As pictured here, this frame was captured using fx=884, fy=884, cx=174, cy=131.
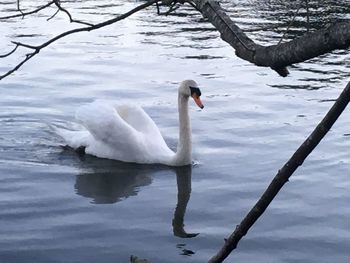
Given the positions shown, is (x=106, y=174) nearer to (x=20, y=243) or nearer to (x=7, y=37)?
(x=20, y=243)

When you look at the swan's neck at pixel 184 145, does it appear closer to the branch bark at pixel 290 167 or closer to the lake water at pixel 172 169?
the lake water at pixel 172 169

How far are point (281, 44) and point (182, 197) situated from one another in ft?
22.9

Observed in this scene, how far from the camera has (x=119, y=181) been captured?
416 inches

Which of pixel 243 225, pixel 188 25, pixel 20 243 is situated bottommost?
pixel 188 25

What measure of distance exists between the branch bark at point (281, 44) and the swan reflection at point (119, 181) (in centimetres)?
568

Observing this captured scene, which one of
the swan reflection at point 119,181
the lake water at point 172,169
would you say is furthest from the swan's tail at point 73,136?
the swan reflection at point 119,181

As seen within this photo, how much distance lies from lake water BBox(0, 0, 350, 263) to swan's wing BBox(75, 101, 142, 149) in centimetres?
32

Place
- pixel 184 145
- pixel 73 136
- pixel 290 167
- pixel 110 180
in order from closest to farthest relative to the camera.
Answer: pixel 290 167 → pixel 110 180 → pixel 184 145 → pixel 73 136

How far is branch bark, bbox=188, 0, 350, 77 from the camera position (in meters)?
2.87

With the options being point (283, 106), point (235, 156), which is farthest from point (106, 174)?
point (283, 106)

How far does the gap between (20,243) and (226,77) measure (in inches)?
350

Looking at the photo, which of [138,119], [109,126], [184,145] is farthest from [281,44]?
[138,119]

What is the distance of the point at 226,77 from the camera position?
16469 millimetres

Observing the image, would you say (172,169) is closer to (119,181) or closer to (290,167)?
(119,181)
